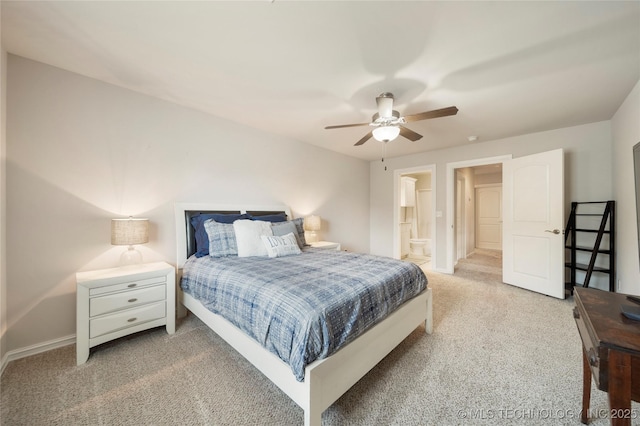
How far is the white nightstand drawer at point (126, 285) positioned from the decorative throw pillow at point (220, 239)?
1.70 feet

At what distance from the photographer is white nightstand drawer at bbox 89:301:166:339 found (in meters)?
1.91

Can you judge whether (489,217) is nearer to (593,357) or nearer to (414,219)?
(414,219)

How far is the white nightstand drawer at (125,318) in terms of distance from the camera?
6.26ft

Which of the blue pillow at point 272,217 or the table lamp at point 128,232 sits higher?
the blue pillow at point 272,217

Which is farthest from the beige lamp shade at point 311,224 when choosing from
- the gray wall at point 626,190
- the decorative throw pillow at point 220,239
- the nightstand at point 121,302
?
the gray wall at point 626,190

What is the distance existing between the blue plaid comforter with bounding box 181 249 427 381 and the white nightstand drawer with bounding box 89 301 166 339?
12.1 inches

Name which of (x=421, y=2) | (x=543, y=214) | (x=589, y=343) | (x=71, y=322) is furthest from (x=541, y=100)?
(x=71, y=322)

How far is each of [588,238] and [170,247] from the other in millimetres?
5495

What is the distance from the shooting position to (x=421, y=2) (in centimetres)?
139

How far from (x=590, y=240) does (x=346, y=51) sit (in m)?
4.17

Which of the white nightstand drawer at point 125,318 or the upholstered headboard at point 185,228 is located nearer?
the white nightstand drawer at point 125,318

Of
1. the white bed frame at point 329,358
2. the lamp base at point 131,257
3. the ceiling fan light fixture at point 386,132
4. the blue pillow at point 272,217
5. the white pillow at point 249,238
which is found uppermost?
the ceiling fan light fixture at point 386,132

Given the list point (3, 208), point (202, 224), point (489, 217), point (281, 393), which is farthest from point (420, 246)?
point (3, 208)

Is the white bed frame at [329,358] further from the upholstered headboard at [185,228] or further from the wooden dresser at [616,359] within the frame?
the wooden dresser at [616,359]
